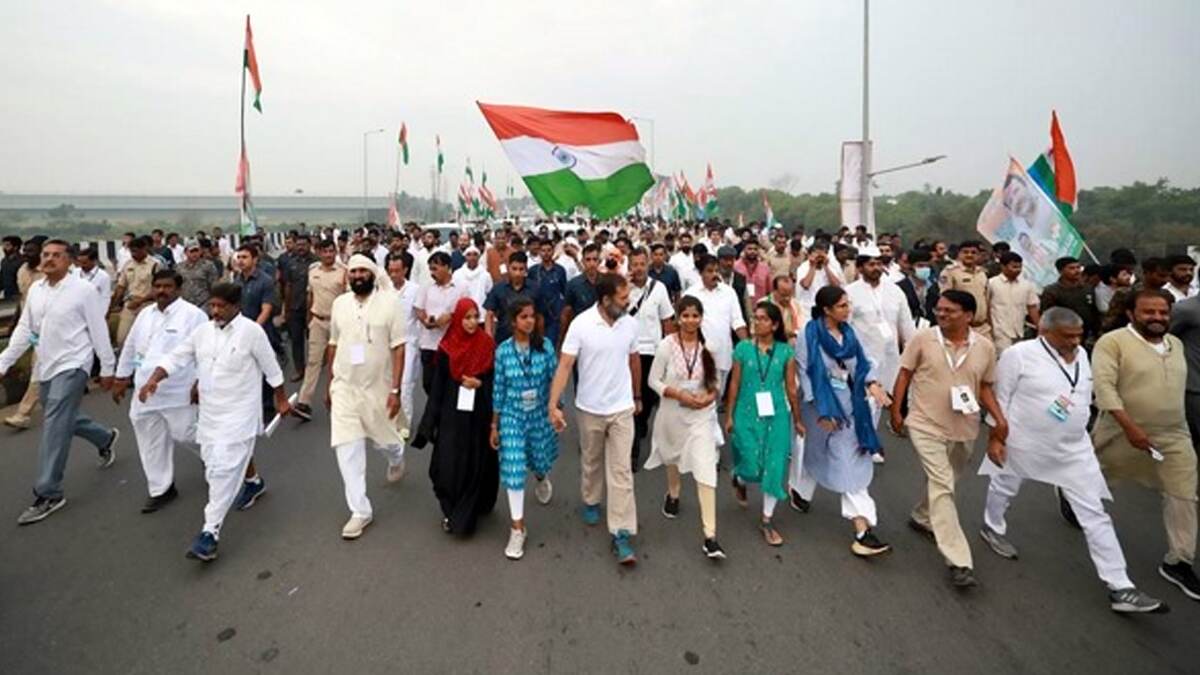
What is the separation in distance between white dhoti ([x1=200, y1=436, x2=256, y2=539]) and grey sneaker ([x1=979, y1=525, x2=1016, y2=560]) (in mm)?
4750

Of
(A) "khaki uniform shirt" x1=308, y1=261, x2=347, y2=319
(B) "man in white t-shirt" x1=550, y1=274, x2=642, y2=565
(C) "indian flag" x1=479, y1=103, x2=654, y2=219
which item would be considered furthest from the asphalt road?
(C) "indian flag" x1=479, y1=103, x2=654, y2=219

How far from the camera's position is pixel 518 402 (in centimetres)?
379

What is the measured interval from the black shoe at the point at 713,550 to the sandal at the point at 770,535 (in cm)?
39

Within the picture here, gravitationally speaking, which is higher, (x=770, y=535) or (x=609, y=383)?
(x=609, y=383)

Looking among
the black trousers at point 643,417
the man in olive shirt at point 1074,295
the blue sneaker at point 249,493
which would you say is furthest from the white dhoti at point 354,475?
the man in olive shirt at point 1074,295

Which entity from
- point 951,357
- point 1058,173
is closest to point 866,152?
point 1058,173

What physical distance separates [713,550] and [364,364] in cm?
264

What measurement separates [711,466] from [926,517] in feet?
5.05

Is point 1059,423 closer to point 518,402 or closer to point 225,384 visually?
point 518,402

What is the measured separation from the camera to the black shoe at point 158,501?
14.0 ft

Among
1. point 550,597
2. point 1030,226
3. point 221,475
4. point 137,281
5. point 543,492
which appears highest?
point 1030,226

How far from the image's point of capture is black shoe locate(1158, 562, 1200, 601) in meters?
3.26

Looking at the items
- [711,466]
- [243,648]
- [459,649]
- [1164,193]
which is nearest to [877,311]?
[711,466]

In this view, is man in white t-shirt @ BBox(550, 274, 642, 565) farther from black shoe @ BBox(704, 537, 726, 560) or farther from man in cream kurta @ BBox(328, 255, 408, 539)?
man in cream kurta @ BBox(328, 255, 408, 539)
